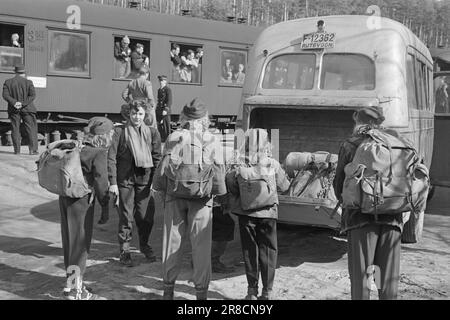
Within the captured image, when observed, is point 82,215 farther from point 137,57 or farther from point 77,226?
point 137,57

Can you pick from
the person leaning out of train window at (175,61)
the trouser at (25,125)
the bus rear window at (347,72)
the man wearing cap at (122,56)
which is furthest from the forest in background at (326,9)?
the bus rear window at (347,72)

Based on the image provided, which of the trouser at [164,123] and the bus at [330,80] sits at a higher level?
the bus at [330,80]

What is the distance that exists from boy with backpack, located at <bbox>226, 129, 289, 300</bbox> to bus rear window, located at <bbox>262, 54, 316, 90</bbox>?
2078mm

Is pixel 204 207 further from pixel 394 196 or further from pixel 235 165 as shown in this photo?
pixel 394 196

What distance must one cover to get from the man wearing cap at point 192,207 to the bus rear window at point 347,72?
8.10ft

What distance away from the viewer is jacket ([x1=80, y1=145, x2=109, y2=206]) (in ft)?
16.1

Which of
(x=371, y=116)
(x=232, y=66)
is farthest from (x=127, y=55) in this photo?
(x=371, y=116)

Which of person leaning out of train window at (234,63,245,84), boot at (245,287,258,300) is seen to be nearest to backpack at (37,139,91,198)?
boot at (245,287,258,300)

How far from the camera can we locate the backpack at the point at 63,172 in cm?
477

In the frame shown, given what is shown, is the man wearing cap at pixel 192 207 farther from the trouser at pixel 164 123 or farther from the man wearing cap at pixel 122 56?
the man wearing cap at pixel 122 56

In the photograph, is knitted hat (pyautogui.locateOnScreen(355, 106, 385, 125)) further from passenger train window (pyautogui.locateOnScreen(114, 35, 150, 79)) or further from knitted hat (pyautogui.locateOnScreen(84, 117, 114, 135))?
passenger train window (pyautogui.locateOnScreen(114, 35, 150, 79))

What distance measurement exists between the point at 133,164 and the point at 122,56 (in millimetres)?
9347

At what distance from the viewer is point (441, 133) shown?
29.2 ft
